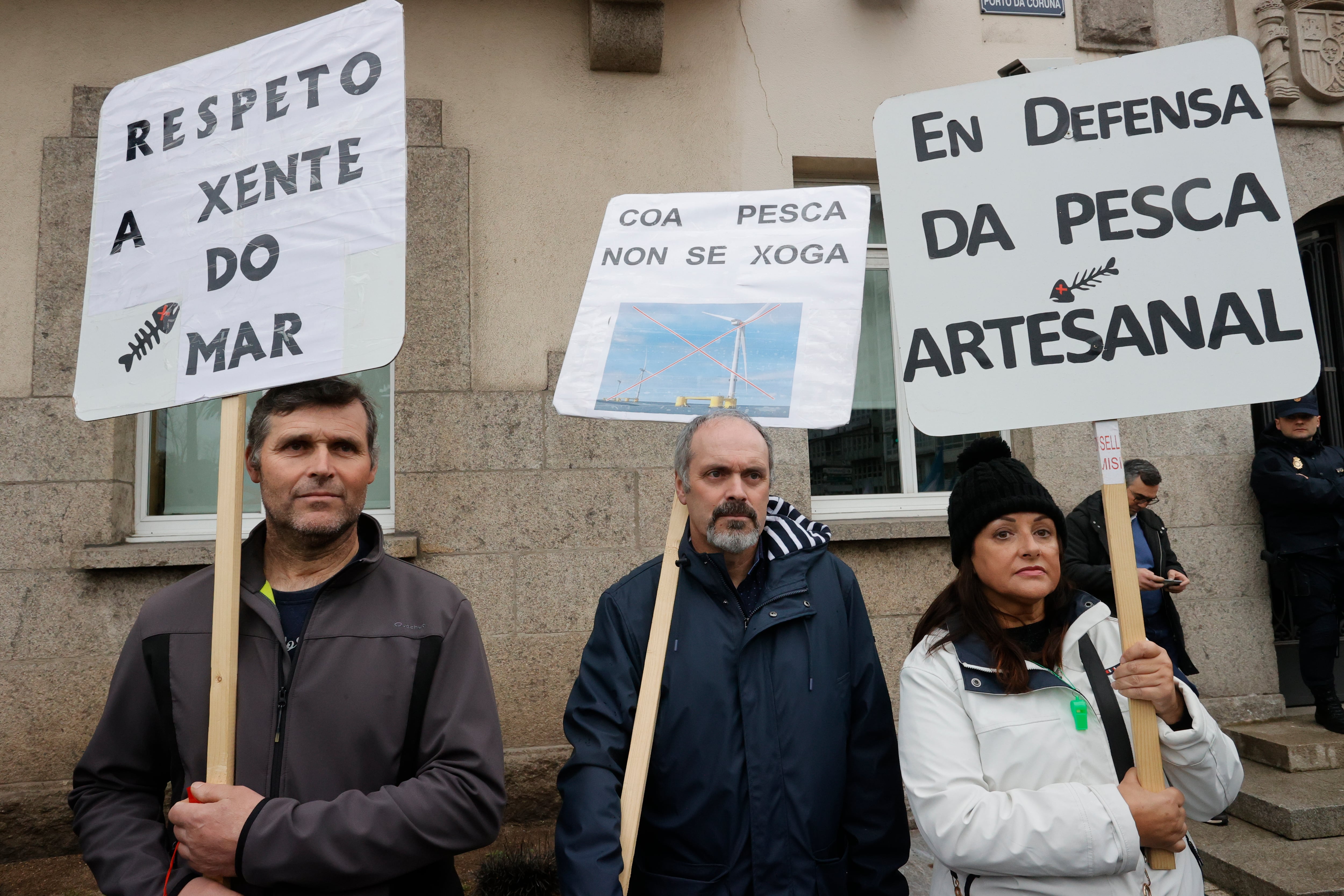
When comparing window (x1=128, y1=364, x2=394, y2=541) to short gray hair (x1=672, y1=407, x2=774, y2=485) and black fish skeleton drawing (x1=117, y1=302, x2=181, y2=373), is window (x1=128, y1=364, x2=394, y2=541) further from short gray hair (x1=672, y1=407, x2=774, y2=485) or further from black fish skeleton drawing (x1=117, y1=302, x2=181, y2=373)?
short gray hair (x1=672, y1=407, x2=774, y2=485)

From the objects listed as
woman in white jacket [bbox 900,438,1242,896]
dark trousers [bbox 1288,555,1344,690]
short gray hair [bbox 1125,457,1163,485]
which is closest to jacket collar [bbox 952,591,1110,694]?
woman in white jacket [bbox 900,438,1242,896]

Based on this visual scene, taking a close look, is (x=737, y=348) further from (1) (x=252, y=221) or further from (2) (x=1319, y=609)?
(2) (x=1319, y=609)

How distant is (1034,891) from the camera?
1.70 metres

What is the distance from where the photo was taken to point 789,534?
2.16 metres

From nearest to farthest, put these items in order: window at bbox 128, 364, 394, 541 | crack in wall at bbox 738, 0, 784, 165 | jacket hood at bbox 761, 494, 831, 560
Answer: jacket hood at bbox 761, 494, 831, 560
window at bbox 128, 364, 394, 541
crack in wall at bbox 738, 0, 784, 165

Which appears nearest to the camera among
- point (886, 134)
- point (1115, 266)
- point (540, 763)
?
point (1115, 266)

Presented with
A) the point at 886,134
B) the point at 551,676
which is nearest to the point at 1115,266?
the point at 886,134

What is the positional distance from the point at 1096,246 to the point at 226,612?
6.42 ft

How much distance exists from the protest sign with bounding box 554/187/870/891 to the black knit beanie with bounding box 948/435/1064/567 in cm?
37

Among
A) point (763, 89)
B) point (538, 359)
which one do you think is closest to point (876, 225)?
point (763, 89)

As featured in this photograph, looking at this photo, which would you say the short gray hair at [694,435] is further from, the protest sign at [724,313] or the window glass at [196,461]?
the window glass at [196,461]

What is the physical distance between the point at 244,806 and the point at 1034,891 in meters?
1.50

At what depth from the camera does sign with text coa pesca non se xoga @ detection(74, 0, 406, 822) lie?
6.18 ft

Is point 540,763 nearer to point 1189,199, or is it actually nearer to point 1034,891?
point 1034,891
